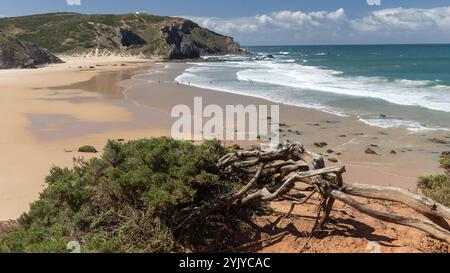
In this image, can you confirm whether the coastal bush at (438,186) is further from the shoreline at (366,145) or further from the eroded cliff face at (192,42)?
the eroded cliff face at (192,42)

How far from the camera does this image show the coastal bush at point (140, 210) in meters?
5.38

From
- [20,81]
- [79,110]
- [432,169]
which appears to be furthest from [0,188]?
[20,81]

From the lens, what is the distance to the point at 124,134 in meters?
17.2

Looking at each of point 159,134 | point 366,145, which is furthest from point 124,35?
point 366,145

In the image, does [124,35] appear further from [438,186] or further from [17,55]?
[438,186]

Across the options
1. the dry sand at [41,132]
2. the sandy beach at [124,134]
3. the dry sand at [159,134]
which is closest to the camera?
the dry sand at [159,134]

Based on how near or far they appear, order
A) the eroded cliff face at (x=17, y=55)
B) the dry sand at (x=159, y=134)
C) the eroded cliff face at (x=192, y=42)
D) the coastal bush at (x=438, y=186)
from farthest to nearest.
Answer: the eroded cliff face at (x=192, y=42) < the eroded cliff face at (x=17, y=55) < the coastal bush at (x=438, y=186) < the dry sand at (x=159, y=134)

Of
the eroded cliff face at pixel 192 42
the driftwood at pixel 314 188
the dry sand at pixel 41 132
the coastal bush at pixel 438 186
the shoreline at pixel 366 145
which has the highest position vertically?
the eroded cliff face at pixel 192 42

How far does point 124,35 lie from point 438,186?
95.7 meters

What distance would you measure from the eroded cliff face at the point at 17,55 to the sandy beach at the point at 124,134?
A: 93.7ft

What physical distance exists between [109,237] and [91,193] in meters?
0.85

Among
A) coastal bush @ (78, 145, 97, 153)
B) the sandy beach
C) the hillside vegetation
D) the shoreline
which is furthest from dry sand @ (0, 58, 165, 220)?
the hillside vegetation

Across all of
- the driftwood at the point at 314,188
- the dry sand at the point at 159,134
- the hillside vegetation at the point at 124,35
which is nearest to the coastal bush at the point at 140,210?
the driftwood at the point at 314,188
